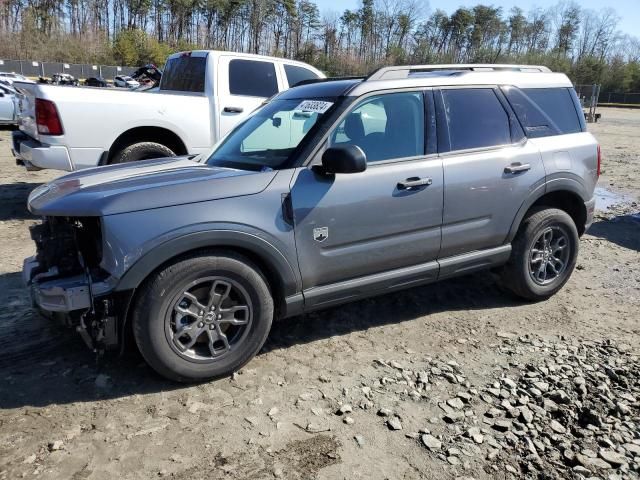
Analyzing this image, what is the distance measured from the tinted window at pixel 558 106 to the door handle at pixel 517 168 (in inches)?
26.3

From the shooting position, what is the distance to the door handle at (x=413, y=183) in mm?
3743

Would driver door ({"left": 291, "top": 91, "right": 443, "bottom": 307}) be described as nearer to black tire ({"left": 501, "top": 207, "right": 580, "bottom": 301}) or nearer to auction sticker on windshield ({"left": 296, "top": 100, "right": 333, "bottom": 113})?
auction sticker on windshield ({"left": 296, "top": 100, "right": 333, "bottom": 113})

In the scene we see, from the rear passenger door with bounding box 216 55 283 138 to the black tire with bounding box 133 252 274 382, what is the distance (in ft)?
14.9

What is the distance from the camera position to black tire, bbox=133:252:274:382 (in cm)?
304

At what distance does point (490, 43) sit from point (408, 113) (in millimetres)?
96089

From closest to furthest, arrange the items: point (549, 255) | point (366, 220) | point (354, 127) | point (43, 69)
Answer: point (366, 220), point (354, 127), point (549, 255), point (43, 69)

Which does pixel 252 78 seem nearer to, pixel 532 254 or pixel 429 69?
pixel 429 69

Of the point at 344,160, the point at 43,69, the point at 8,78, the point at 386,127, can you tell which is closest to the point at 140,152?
the point at 386,127

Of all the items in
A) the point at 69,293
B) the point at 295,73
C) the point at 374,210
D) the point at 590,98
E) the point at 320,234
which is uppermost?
the point at 590,98

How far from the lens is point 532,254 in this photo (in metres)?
4.61

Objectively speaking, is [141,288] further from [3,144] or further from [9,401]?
[3,144]

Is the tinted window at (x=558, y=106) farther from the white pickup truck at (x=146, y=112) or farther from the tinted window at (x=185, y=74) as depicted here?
the tinted window at (x=185, y=74)

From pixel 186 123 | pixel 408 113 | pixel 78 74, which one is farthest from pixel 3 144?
pixel 78 74

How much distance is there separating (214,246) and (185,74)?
5.76 metres
